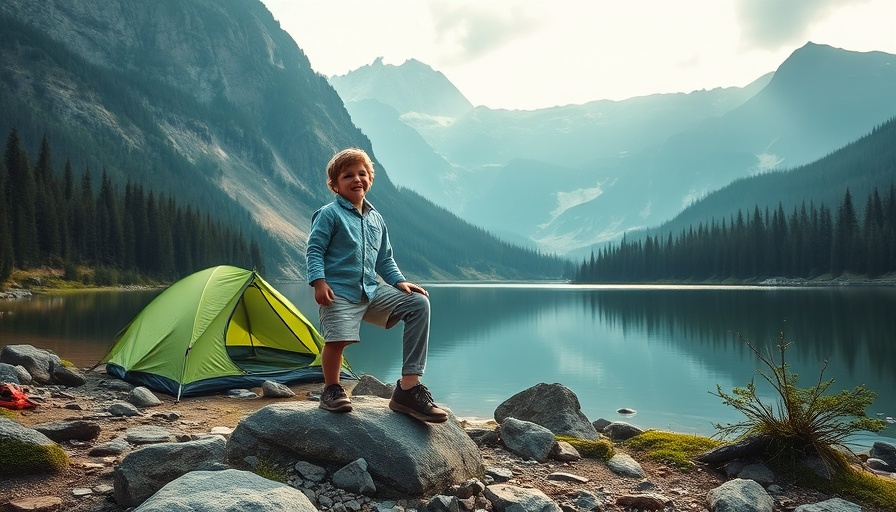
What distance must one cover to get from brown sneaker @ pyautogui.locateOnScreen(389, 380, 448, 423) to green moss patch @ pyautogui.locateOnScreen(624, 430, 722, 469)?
12.4ft

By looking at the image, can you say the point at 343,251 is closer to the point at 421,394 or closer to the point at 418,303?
the point at 418,303

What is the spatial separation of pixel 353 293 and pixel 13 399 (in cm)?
807

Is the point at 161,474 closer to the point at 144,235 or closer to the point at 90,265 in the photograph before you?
the point at 90,265

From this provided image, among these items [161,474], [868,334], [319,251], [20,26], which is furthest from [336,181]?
[20,26]

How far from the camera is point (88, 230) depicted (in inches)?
3157

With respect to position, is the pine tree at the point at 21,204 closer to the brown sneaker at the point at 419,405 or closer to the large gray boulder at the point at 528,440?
the large gray boulder at the point at 528,440

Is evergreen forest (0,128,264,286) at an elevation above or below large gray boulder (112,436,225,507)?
above

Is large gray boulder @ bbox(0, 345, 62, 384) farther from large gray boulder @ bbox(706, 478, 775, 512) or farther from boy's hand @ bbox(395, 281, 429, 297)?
large gray boulder @ bbox(706, 478, 775, 512)

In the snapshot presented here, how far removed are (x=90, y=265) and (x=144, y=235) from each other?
11.7 meters

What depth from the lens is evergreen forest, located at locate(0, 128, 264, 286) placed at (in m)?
68.4

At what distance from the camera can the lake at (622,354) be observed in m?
20.2

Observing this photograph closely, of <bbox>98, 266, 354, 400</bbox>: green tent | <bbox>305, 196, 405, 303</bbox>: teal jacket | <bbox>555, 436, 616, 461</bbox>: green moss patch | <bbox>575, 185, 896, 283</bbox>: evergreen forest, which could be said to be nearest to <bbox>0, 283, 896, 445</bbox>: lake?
<bbox>555, 436, 616, 461</bbox>: green moss patch

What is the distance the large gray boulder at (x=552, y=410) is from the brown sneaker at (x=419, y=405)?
184 inches

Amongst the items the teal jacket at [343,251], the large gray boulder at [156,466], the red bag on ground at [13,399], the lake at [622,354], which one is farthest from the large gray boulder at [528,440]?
the red bag on ground at [13,399]
